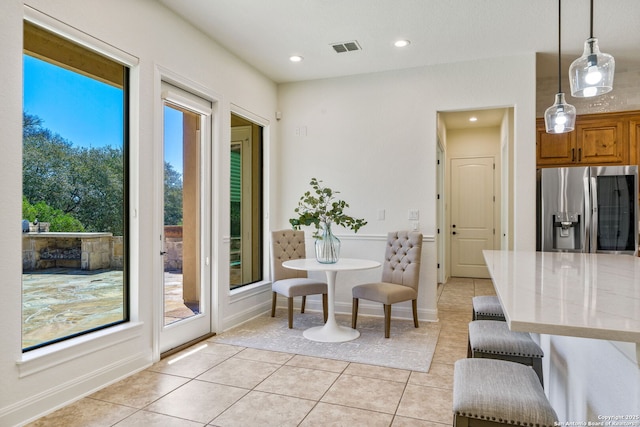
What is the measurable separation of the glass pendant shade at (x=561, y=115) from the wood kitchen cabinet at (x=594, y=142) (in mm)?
2238

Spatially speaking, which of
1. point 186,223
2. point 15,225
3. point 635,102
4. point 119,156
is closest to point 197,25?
point 119,156

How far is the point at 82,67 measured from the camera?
2705 millimetres

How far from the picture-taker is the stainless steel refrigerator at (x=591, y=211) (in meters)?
4.06

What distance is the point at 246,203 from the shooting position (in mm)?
4637

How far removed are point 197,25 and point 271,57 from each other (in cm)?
93

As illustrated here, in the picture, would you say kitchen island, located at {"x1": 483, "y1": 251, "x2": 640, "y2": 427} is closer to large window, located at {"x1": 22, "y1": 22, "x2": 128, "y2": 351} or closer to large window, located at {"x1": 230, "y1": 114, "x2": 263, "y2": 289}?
large window, located at {"x1": 22, "y1": 22, "x2": 128, "y2": 351}

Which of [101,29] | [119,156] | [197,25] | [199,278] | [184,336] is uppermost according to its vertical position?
[197,25]

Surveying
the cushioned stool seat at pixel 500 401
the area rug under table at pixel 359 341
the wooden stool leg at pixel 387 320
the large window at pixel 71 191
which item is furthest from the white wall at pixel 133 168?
the cushioned stool seat at pixel 500 401

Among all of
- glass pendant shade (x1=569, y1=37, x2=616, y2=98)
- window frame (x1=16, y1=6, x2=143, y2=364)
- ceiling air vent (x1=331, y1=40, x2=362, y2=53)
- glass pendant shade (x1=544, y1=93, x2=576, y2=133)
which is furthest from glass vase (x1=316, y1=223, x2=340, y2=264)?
glass pendant shade (x1=569, y1=37, x2=616, y2=98)

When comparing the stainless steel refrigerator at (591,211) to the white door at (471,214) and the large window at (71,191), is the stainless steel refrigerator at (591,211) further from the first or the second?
the large window at (71,191)

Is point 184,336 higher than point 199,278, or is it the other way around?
point 199,278

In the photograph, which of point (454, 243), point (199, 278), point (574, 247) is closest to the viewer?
point (199, 278)

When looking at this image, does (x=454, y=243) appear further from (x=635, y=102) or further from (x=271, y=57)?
(x=271, y=57)

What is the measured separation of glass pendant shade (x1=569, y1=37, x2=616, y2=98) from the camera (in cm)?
187
